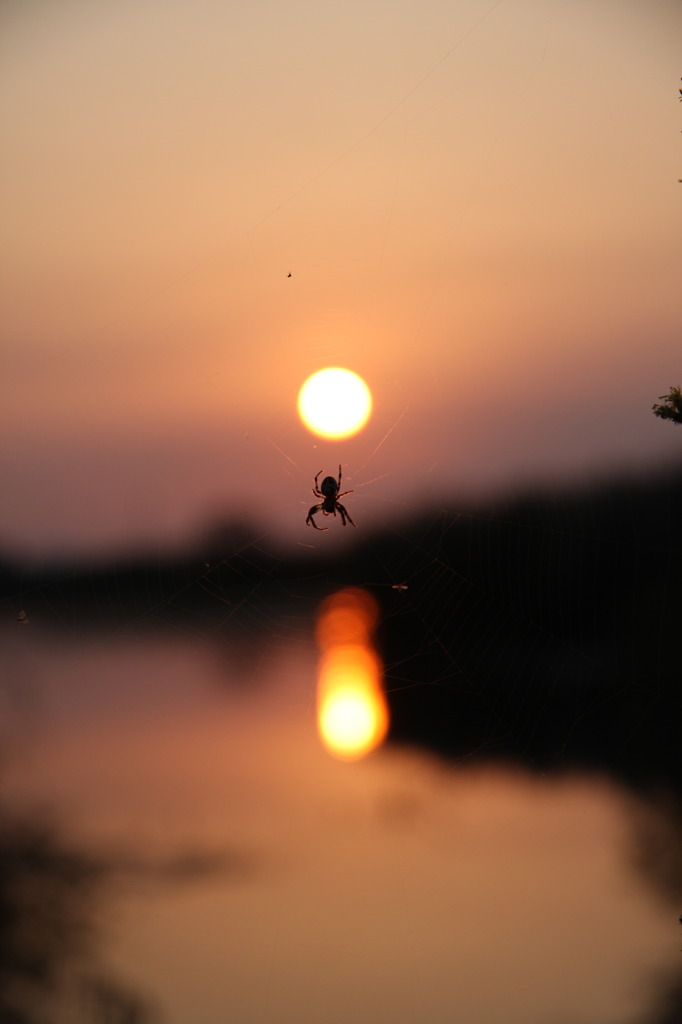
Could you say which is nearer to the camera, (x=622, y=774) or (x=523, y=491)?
(x=523, y=491)

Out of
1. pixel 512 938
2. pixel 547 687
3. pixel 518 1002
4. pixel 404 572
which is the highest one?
pixel 547 687

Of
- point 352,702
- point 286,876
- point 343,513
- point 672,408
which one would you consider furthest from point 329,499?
point 352,702

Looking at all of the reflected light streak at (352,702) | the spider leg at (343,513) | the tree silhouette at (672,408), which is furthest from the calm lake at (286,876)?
the tree silhouette at (672,408)

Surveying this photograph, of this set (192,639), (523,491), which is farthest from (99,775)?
(523,491)

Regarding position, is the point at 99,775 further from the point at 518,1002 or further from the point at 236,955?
the point at 518,1002

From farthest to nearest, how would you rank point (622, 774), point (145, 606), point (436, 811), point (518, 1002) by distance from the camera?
1. point (622, 774)
2. point (436, 811)
3. point (518, 1002)
4. point (145, 606)

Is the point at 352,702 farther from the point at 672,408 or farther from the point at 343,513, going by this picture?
the point at 672,408
